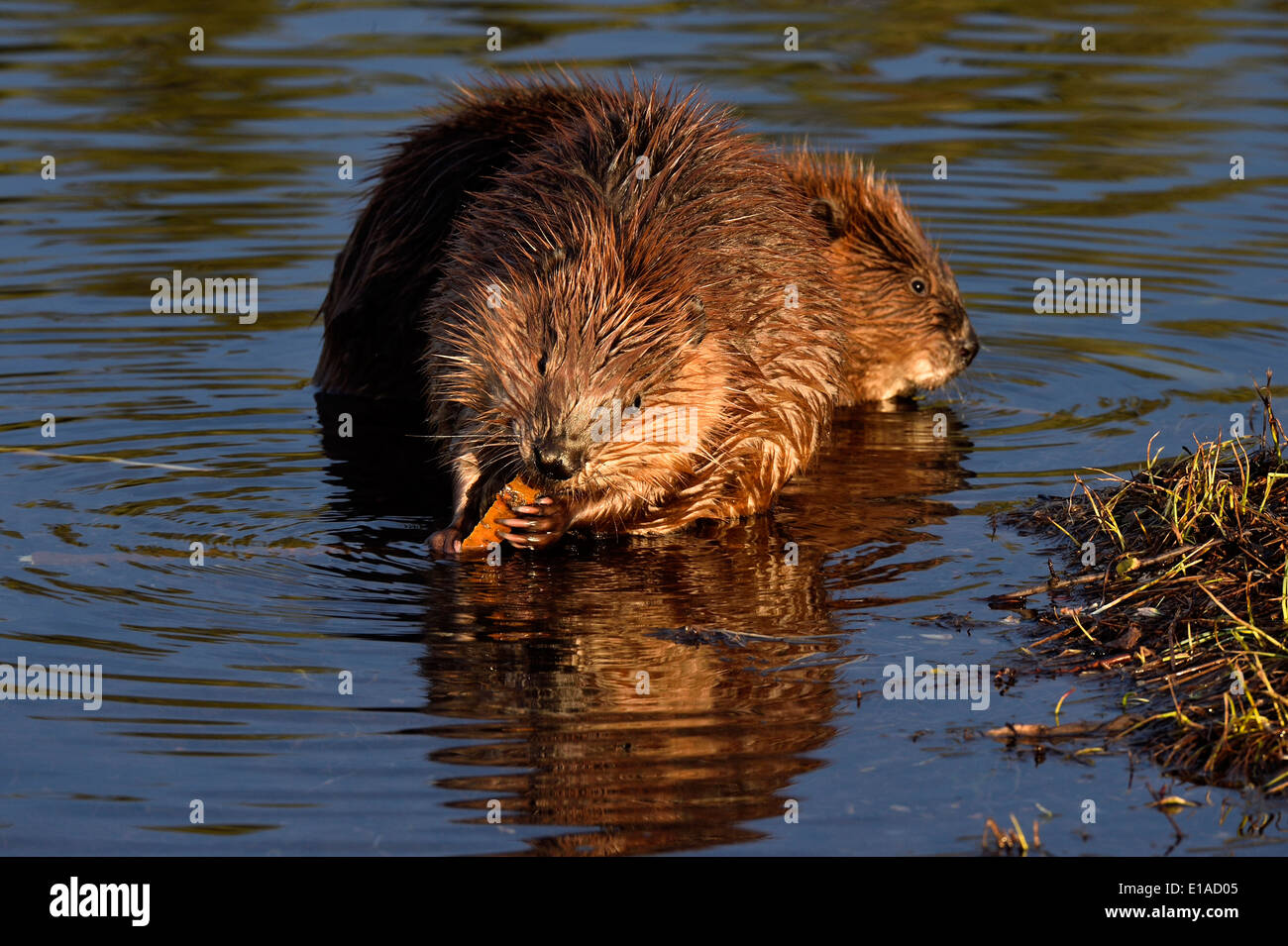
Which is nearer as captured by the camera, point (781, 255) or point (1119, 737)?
point (1119, 737)

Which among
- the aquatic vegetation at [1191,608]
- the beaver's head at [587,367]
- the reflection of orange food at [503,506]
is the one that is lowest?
the aquatic vegetation at [1191,608]

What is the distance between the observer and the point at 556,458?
521 cm

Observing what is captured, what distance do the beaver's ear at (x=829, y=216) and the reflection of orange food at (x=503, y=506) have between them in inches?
105

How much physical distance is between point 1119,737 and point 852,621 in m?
1.04

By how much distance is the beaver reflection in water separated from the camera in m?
5.47

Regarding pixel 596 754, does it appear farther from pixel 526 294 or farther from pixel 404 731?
pixel 526 294

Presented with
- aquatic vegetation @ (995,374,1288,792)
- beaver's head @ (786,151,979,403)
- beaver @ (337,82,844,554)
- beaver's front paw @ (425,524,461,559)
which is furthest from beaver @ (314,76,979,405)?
aquatic vegetation @ (995,374,1288,792)

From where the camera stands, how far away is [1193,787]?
421 centimetres

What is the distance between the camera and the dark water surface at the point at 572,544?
4207mm

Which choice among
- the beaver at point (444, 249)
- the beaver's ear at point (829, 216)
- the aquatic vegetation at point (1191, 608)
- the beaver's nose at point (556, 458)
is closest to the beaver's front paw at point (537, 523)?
the beaver's nose at point (556, 458)

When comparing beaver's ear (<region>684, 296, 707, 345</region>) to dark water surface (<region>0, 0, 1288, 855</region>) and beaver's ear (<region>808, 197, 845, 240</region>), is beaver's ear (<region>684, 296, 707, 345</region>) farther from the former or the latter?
beaver's ear (<region>808, 197, 845, 240</region>)

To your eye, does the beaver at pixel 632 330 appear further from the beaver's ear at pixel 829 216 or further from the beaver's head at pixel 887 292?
the beaver's head at pixel 887 292

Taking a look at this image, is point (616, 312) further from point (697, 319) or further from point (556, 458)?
point (556, 458)

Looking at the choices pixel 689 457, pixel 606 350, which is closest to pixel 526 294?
pixel 606 350
